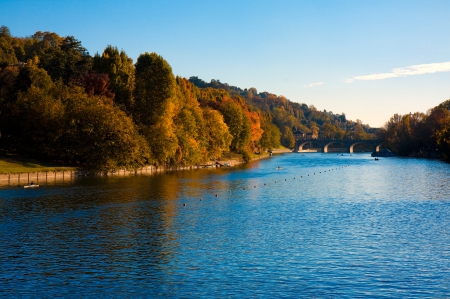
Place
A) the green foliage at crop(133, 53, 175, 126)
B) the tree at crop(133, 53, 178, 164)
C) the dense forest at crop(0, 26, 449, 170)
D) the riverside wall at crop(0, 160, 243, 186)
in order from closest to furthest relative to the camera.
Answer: the riverside wall at crop(0, 160, 243, 186)
the dense forest at crop(0, 26, 449, 170)
the tree at crop(133, 53, 178, 164)
the green foliage at crop(133, 53, 175, 126)

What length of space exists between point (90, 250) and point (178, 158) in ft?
258

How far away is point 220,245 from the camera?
120 feet

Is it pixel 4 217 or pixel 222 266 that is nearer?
pixel 222 266

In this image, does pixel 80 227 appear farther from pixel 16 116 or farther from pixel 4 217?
pixel 16 116

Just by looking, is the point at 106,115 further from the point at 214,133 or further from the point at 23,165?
the point at 214,133

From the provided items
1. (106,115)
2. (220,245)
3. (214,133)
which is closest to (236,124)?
(214,133)

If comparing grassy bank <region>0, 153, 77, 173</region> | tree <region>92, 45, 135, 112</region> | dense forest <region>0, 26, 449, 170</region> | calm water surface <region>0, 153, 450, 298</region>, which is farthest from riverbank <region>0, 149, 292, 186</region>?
tree <region>92, 45, 135, 112</region>

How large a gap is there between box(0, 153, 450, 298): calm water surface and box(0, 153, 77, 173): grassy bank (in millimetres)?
15348

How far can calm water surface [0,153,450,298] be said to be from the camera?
26922 millimetres

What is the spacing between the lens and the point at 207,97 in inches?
6919

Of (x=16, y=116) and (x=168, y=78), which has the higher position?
(x=168, y=78)

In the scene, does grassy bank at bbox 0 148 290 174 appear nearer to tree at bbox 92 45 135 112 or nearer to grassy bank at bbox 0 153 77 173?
grassy bank at bbox 0 153 77 173

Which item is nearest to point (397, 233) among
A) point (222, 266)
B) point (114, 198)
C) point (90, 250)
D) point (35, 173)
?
point (222, 266)

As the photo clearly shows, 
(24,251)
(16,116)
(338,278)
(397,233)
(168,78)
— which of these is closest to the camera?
(338,278)
